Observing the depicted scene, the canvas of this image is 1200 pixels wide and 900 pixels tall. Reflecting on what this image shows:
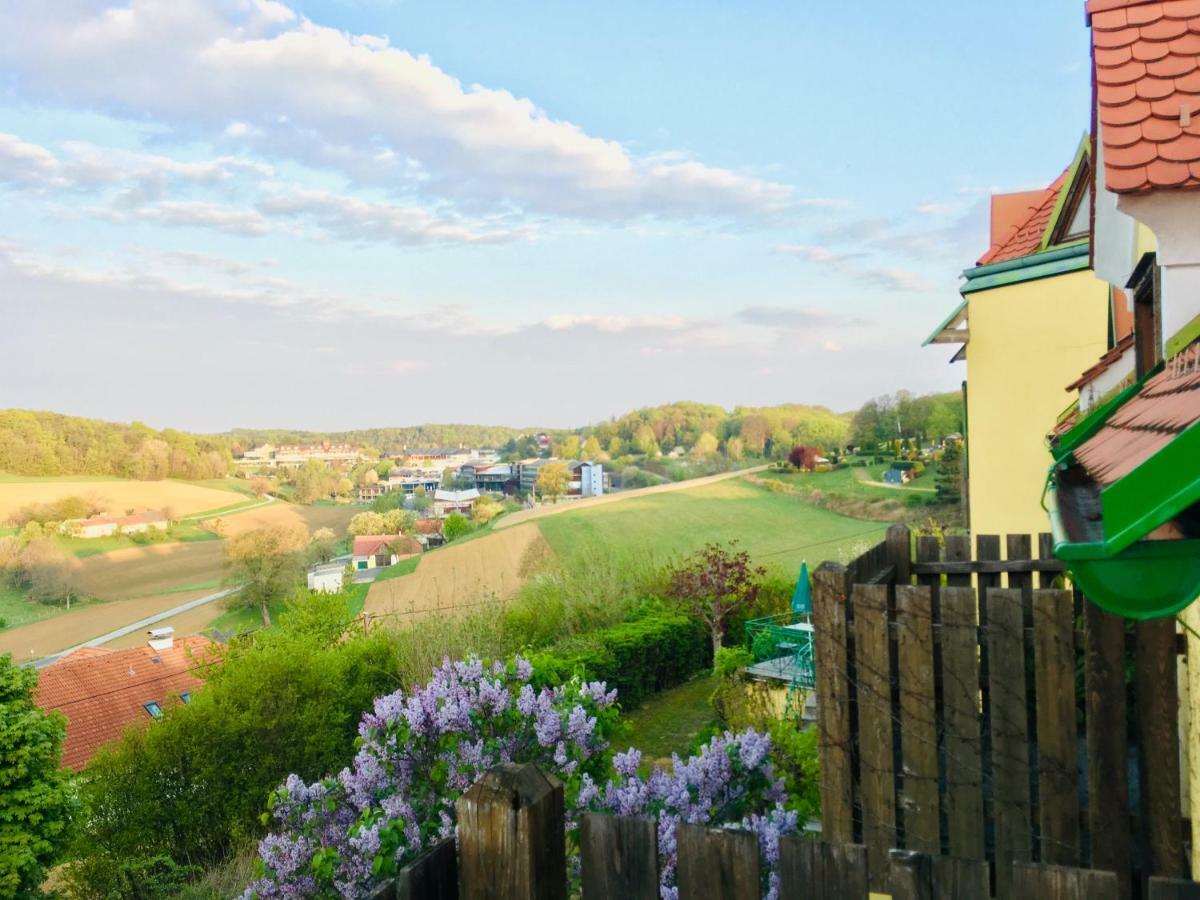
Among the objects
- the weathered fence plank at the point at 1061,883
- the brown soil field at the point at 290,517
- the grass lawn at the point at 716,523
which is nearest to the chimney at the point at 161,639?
the grass lawn at the point at 716,523

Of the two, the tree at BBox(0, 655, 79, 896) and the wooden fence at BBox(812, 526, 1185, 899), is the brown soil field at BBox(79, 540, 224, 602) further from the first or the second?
the wooden fence at BBox(812, 526, 1185, 899)

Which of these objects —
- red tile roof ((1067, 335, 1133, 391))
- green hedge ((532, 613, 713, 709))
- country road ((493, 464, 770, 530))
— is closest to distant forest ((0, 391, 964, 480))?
country road ((493, 464, 770, 530))

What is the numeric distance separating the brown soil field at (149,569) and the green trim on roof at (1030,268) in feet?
129

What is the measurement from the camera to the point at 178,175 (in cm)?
6122

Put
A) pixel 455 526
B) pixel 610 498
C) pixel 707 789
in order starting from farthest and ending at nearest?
pixel 455 526
pixel 610 498
pixel 707 789

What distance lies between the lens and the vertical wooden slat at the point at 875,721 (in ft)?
7.09

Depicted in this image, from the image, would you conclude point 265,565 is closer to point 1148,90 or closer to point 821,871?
point 1148,90

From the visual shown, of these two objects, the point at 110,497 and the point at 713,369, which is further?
the point at 713,369

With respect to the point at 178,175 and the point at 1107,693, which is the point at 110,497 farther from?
the point at 1107,693

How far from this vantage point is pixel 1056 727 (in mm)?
2074

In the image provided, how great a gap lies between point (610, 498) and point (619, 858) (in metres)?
32.7

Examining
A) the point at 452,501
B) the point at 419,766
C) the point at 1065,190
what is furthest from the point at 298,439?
the point at 419,766

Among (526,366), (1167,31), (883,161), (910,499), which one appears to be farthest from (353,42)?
(526,366)

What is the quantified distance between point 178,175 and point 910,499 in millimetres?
60759
